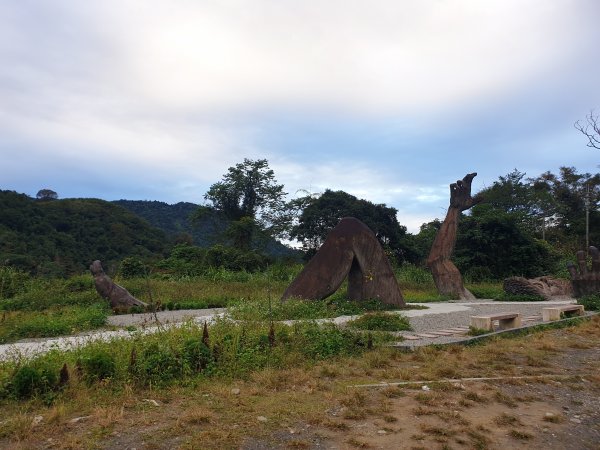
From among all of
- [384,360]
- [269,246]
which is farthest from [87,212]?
[384,360]

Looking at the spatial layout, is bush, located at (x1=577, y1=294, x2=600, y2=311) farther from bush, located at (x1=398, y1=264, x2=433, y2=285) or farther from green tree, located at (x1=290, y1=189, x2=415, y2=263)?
green tree, located at (x1=290, y1=189, x2=415, y2=263)

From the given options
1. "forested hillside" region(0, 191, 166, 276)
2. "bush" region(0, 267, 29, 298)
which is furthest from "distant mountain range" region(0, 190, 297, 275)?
"bush" region(0, 267, 29, 298)

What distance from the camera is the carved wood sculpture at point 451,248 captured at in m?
15.8

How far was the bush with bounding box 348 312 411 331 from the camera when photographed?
805 centimetres

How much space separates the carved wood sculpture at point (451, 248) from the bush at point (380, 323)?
7.88 meters

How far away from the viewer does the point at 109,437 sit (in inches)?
134

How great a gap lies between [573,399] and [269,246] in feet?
93.9

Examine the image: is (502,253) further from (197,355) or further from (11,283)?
(197,355)

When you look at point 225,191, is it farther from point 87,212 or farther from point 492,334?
A: point 492,334

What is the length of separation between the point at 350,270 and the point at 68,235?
2185cm

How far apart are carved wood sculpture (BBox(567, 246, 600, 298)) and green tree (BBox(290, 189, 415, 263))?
1615 centimetres

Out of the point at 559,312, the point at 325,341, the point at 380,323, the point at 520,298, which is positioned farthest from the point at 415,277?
the point at 325,341

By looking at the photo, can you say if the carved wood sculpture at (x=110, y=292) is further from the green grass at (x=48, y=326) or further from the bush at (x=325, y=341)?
the bush at (x=325, y=341)

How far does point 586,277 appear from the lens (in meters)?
13.6
